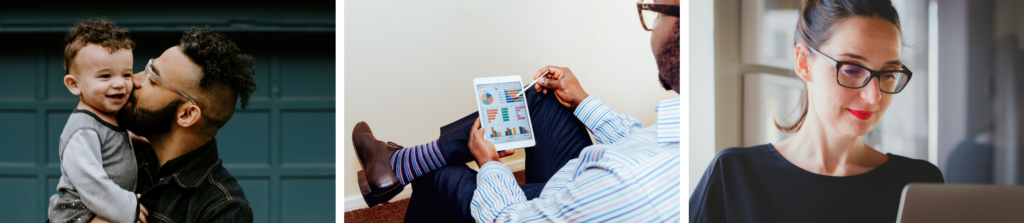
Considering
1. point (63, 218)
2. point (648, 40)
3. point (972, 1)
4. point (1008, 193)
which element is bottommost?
point (63, 218)

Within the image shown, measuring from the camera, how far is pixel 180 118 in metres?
1.97

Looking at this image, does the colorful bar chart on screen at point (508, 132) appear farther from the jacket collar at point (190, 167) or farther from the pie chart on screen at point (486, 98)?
the jacket collar at point (190, 167)

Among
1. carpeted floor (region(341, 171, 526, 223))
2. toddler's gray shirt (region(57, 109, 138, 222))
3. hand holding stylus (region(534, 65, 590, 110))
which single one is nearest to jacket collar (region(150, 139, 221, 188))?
toddler's gray shirt (region(57, 109, 138, 222))

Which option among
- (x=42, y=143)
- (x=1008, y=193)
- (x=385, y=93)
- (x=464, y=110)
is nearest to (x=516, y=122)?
(x=464, y=110)

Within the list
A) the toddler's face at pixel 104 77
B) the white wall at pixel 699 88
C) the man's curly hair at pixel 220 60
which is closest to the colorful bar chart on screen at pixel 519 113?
the white wall at pixel 699 88

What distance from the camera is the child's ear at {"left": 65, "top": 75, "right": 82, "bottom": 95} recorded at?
6.52 feet

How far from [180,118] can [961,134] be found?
2.97 metres

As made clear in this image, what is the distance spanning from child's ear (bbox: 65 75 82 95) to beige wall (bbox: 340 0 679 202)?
1.10m

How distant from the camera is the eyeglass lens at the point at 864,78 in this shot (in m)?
1.77

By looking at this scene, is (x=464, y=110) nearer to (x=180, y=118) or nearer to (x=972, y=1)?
(x=180, y=118)

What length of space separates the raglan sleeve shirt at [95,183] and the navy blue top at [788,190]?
7.35 feet

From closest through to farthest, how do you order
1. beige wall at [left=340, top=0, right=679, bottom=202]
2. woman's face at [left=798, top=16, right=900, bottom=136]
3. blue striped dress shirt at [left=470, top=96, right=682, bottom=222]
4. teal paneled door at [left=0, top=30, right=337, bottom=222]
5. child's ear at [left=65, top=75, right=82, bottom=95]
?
blue striped dress shirt at [left=470, top=96, right=682, bottom=222], woman's face at [left=798, top=16, right=900, bottom=136], beige wall at [left=340, top=0, right=679, bottom=202], child's ear at [left=65, top=75, right=82, bottom=95], teal paneled door at [left=0, top=30, right=337, bottom=222]

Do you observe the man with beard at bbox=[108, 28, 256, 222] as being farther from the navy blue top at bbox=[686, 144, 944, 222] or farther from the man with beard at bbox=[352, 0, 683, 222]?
the navy blue top at bbox=[686, 144, 944, 222]

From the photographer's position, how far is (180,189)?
1.99m
